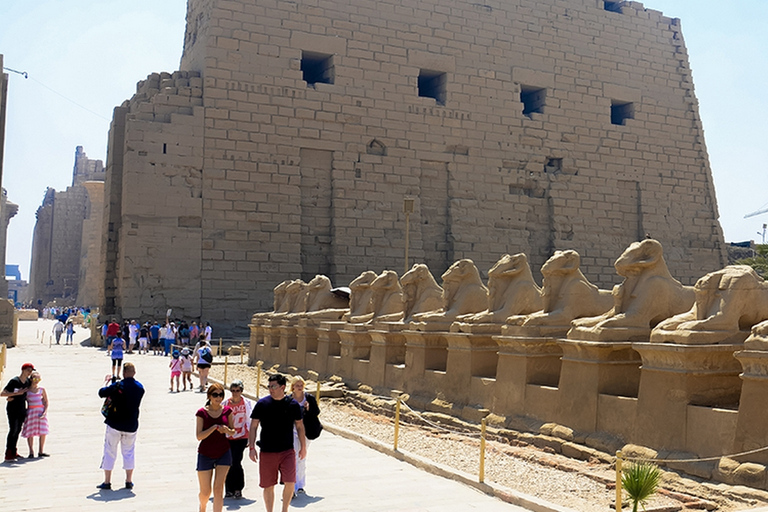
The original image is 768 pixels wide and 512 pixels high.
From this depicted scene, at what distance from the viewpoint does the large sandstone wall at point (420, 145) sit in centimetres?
2270

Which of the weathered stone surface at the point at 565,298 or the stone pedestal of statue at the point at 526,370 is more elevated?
the weathered stone surface at the point at 565,298

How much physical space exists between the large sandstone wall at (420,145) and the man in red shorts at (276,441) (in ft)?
55.6

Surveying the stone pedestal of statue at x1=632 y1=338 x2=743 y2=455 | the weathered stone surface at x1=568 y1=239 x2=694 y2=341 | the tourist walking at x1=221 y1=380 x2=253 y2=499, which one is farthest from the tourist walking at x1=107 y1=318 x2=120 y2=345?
the stone pedestal of statue at x1=632 y1=338 x2=743 y2=455

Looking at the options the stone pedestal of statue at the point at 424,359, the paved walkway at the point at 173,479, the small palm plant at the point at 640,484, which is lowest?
the paved walkway at the point at 173,479

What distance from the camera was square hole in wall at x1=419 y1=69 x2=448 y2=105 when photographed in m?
25.9

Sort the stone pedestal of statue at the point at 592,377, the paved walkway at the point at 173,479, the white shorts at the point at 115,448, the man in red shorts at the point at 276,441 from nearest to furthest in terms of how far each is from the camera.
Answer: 1. the man in red shorts at the point at 276,441
2. the paved walkway at the point at 173,479
3. the white shorts at the point at 115,448
4. the stone pedestal of statue at the point at 592,377

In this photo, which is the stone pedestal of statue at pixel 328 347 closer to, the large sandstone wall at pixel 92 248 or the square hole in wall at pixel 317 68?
the square hole in wall at pixel 317 68

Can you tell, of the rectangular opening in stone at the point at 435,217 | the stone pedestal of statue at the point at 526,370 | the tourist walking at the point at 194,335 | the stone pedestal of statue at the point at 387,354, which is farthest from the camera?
the rectangular opening in stone at the point at 435,217

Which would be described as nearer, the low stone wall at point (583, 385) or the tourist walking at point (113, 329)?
the low stone wall at point (583, 385)

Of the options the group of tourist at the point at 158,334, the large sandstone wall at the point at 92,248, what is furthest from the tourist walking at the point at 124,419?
the large sandstone wall at the point at 92,248

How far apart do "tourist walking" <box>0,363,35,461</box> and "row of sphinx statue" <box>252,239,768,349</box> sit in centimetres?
498

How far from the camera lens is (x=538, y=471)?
705 cm

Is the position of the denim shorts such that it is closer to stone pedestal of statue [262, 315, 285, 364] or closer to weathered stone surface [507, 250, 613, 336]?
weathered stone surface [507, 250, 613, 336]

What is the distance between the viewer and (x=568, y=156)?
89.6 ft
